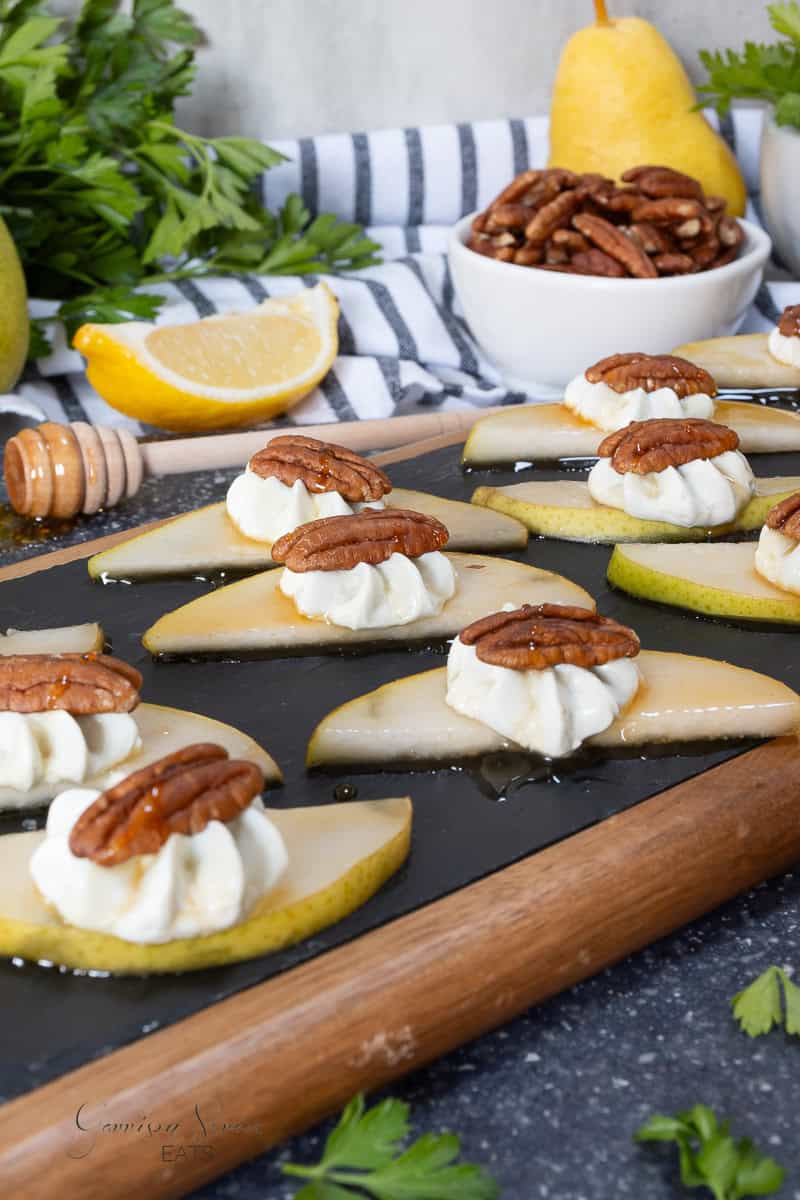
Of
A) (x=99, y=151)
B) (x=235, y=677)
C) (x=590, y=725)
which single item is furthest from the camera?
(x=99, y=151)

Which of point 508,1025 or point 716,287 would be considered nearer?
point 508,1025

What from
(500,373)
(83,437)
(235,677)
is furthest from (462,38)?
(235,677)

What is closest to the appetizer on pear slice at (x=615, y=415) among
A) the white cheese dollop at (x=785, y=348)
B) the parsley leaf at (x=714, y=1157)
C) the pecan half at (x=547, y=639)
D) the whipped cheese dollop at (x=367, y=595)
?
the white cheese dollop at (x=785, y=348)

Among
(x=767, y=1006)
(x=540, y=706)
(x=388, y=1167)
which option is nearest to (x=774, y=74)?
(x=540, y=706)

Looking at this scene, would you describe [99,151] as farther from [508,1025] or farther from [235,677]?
[508,1025]

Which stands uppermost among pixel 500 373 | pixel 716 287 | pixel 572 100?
pixel 572 100

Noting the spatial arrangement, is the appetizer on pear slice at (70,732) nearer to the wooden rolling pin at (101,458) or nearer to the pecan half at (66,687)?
the pecan half at (66,687)
